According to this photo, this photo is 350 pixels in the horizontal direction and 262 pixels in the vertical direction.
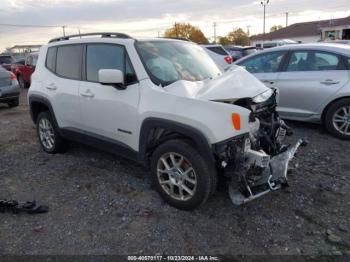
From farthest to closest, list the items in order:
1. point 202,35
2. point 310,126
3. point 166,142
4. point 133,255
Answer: point 202,35
point 310,126
point 166,142
point 133,255

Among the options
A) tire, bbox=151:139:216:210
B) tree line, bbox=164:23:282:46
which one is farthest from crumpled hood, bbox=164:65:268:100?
tree line, bbox=164:23:282:46

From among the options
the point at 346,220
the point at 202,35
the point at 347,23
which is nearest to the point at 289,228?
the point at 346,220

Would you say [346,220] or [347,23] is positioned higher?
[347,23]

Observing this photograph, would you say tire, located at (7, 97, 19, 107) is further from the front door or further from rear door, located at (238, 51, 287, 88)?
rear door, located at (238, 51, 287, 88)

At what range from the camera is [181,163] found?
142 inches

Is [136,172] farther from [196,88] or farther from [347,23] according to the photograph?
[347,23]

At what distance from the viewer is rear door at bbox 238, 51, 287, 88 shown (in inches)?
261

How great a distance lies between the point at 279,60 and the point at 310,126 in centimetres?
146

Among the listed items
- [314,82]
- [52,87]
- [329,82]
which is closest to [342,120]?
[329,82]

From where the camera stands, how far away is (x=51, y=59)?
5371 millimetres

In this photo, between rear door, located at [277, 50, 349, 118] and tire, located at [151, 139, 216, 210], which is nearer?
tire, located at [151, 139, 216, 210]

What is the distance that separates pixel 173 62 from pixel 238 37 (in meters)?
90.2

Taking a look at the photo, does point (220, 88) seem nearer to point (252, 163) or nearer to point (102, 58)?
point (252, 163)

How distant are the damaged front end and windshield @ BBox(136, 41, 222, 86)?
0.81 metres
